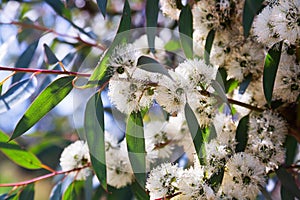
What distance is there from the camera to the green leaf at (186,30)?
1.19m

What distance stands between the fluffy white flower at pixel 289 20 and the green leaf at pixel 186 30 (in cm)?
21

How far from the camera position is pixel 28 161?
4.68ft

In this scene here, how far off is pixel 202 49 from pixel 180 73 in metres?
0.24

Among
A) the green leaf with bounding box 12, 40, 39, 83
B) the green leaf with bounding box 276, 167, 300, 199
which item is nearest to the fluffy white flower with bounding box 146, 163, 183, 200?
the green leaf with bounding box 276, 167, 300, 199

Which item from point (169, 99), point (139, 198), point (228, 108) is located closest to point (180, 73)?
point (169, 99)

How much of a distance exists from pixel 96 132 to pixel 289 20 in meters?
0.40

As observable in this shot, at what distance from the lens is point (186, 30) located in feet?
3.94

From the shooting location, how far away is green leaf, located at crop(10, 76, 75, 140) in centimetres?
107

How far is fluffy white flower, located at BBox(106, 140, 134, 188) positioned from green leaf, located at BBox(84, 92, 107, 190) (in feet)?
0.71

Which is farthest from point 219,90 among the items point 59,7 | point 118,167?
point 59,7

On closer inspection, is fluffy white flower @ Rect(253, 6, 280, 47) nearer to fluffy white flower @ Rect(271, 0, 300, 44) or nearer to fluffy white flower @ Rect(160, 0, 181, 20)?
fluffy white flower @ Rect(271, 0, 300, 44)

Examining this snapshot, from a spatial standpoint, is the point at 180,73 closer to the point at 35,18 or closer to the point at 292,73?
the point at 292,73

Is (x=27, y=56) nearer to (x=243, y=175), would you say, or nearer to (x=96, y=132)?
(x=96, y=132)

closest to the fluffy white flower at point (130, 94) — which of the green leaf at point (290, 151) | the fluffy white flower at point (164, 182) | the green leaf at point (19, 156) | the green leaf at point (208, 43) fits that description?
the fluffy white flower at point (164, 182)
